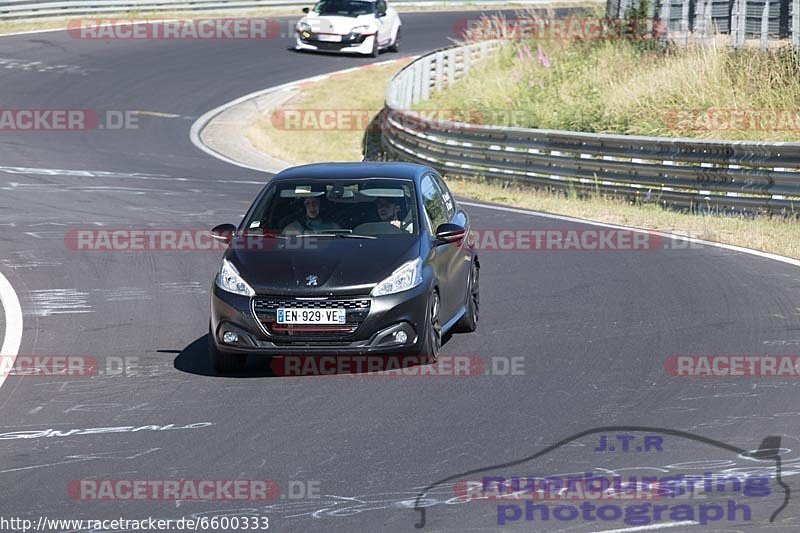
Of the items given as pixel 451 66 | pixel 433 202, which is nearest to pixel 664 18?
pixel 451 66

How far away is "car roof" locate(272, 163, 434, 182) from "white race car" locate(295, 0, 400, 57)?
2960cm

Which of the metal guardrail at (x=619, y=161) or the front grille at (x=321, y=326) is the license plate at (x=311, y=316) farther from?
the metal guardrail at (x=619, y=161)

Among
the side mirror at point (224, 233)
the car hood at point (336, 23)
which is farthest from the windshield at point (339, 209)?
the car hood at point (336, 23)

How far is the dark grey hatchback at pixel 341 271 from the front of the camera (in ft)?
32.4

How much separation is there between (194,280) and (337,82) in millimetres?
24017

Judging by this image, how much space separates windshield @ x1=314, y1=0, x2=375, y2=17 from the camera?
40562mm

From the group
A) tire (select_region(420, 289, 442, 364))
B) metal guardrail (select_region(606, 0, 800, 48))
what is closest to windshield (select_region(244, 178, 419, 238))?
tire (select_region(420, 289, 442, 364))

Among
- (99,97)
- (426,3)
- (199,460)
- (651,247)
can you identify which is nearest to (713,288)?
(651,247)

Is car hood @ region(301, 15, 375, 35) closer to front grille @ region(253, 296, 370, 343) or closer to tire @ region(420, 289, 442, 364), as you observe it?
tire @ region(420, 289, 442, 364)

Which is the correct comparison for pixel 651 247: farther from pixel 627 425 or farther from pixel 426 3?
pixel 426 3

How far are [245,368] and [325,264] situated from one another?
1.06 meters

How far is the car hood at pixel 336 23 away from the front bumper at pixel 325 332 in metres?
31.7

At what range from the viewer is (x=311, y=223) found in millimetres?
10930

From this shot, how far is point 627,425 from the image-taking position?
27.7 ft
